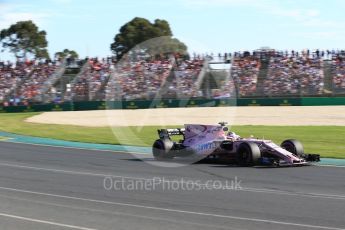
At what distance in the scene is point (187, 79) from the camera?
4644cm

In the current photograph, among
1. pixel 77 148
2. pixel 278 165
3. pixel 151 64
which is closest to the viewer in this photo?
pixel 278 165

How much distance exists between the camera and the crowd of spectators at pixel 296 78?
4462 centimetres

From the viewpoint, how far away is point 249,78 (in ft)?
154

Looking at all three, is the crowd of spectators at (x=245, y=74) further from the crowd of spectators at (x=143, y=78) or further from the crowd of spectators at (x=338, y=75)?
the crowd of spectators at (x=338, y=75)

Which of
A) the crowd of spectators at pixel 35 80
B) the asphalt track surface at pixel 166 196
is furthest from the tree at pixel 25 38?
the asphalt track surface at pixel 166 196

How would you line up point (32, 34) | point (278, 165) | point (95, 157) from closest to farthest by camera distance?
point (278, 165) → point (95, 157) → point (32, 34)

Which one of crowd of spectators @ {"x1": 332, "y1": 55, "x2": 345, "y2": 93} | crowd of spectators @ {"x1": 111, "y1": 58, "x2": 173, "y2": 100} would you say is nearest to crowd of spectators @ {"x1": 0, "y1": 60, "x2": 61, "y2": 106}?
crowd of spectators @ {"x1": 111, "y1": 58, "x2": 173, "y2": 100}

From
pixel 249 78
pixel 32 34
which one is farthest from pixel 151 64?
pixel 32 34

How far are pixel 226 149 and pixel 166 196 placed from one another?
16.2 ft

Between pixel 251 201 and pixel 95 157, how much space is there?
8380 millimetres

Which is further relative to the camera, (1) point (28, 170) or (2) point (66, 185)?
(1) point (28, 170)

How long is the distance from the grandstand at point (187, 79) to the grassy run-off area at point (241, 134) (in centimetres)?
1410

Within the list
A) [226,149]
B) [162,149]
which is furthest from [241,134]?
[226,149]

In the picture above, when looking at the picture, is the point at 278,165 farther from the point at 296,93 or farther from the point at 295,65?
the point at 295,65
